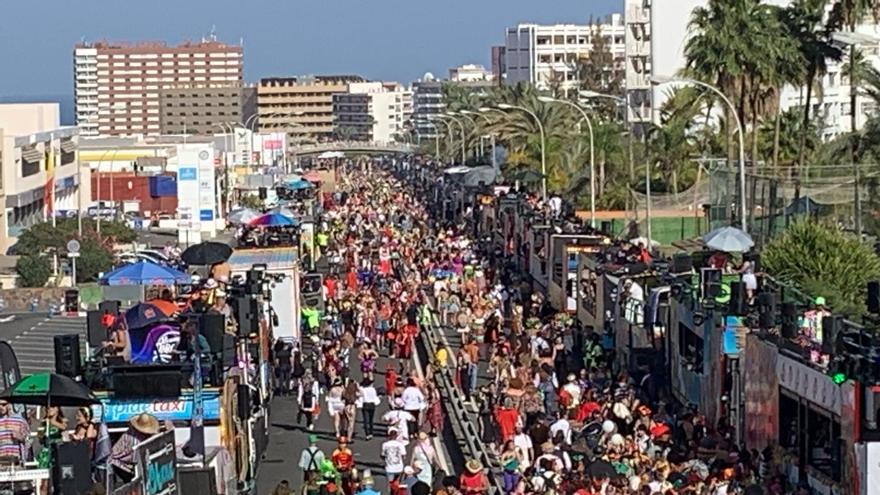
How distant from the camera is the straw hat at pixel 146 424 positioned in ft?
64.4

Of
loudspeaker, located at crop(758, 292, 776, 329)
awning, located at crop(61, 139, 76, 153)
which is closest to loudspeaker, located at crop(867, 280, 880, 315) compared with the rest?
loudspeaker, located at crop(758, 292, 776, 329)

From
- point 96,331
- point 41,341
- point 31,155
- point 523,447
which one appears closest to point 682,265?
point 523,447

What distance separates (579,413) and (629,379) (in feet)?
9.30

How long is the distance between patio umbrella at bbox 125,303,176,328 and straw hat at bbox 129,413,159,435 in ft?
16.1

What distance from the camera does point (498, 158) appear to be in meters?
113

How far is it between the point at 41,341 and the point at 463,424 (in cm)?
2665

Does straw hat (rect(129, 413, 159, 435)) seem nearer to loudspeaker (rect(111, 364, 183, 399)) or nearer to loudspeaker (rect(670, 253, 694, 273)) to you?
loudspeaker (rect(111, 364, 183, 399))

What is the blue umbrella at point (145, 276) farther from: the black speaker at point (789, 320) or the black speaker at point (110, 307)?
the black speaker at point (789, 320)

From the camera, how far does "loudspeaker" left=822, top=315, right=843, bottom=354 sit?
879 inches

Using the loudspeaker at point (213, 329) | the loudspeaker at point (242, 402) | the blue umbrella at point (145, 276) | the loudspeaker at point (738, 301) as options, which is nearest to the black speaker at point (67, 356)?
the loudspeaker at point (213, 329)

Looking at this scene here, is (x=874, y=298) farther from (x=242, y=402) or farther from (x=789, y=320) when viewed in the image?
(x=242, y=402)

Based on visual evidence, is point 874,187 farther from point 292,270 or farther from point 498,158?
point 498,158

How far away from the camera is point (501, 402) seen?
3033 centimetres

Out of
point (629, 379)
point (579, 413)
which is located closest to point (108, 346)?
point (579, 413)
